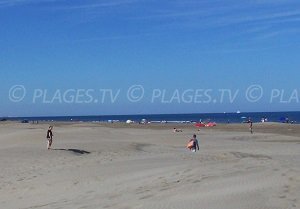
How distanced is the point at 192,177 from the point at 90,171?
4562 mm

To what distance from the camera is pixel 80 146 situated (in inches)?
1244

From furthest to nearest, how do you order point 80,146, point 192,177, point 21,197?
point 80,146 → point 192,177 → point 21,197

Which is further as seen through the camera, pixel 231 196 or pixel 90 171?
pixel 90 171

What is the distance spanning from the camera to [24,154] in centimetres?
2533

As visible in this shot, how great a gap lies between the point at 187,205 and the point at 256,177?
4.10m

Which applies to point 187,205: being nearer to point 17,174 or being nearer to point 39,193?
point 39,193

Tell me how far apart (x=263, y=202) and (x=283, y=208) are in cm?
73

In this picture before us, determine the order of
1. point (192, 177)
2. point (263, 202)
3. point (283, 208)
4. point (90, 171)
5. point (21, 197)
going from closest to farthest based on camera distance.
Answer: point (283, 208) < point (263, 202) < point (21, 197) < point (192, 177) < point (90, 171)

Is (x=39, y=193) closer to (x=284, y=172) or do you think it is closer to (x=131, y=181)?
(x=131, y=181)

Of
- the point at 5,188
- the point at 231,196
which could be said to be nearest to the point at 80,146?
the point at 5,188

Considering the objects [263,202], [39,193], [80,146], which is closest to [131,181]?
[39,193]

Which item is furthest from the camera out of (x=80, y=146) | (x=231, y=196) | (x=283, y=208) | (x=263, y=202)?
(x=80, y=146)

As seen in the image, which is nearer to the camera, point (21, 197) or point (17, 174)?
point (21, 197)

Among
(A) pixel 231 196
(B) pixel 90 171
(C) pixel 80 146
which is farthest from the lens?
(C) pixel 80 146
